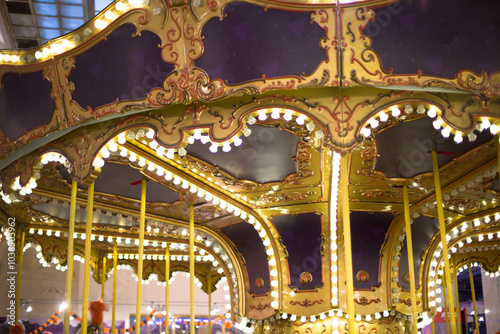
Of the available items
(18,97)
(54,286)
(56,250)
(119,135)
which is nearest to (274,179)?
(119,135)

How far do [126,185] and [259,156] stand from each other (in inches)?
113

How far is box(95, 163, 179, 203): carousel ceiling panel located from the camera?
9.21 metres

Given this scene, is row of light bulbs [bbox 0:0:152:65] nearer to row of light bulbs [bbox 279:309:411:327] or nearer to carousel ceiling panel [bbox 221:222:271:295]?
carousel ceiling panel [bbox 221:222:271:295]

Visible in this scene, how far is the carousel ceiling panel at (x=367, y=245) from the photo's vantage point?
428 inches

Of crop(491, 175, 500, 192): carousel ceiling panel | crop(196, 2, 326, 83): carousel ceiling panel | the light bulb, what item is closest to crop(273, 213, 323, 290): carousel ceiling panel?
crop(491, 175, 500, 192): carousel ceiling panel

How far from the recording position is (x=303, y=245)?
36.2 feet

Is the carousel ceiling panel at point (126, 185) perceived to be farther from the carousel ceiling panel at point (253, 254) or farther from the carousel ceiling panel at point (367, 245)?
the carousel ceiling panel at point (367, 245)

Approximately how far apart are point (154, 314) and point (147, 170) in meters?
12.4

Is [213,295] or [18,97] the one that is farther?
[213,295]

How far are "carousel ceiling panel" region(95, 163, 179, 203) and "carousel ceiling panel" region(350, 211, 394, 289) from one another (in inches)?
143

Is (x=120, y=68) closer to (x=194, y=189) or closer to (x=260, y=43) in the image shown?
(x=260, y=43)

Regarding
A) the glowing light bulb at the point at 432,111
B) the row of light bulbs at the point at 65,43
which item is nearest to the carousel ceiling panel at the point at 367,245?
the glowing light bulb at the point at 432,111

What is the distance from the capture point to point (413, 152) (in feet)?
27.3

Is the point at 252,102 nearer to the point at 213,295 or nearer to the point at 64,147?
the point at 64,147
